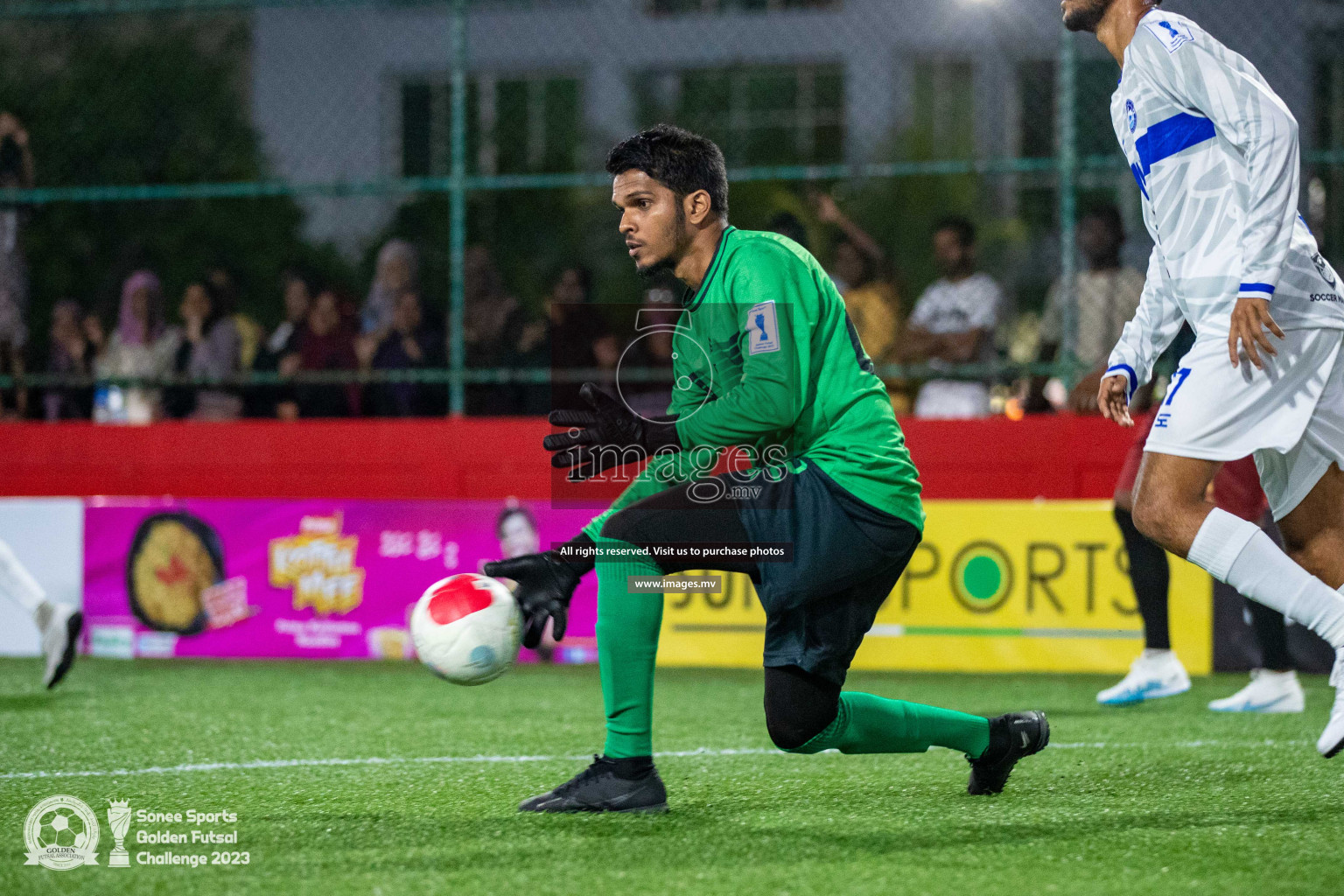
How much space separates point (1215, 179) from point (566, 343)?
4.99m

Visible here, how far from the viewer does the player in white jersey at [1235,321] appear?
3.79 meters

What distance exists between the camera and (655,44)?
24094 mm

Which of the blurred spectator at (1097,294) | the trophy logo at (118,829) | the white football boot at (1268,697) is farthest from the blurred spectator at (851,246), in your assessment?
the trophy logo at (118,829)

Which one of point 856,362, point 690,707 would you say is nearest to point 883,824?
point 856,362

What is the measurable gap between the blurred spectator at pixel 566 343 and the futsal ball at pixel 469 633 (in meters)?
4.56

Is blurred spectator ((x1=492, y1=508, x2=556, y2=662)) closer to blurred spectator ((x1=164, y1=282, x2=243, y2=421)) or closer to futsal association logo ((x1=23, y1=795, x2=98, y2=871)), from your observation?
blurred spectator ((x1=164, y1=282, x2=243, y2=421))

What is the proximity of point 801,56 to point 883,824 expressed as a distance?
72.0 feet

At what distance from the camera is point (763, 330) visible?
11.4 ft

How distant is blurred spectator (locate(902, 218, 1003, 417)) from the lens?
26.7ft

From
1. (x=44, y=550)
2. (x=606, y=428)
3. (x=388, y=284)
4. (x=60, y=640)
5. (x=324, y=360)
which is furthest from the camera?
(x=388, y=284)

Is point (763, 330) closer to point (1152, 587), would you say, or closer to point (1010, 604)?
point (1152, 587)

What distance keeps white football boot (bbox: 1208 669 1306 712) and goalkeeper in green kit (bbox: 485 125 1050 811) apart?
2.45 meters

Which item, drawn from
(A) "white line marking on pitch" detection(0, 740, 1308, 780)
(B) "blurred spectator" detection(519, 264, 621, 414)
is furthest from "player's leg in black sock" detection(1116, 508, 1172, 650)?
(B) "blurred spectator" detection(519, 264, 621, 414)

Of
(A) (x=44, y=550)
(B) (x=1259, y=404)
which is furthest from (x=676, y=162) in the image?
(A) (x=44, y=550)
